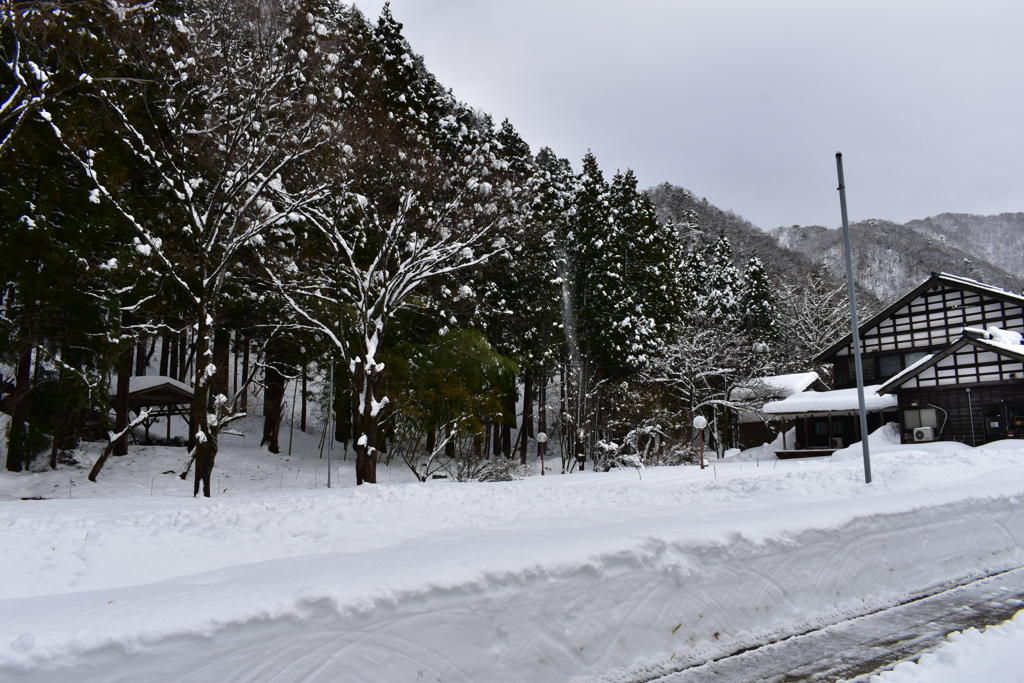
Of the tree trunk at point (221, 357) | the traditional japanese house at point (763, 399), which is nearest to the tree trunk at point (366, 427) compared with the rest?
the tree trunk at point (221, 357)

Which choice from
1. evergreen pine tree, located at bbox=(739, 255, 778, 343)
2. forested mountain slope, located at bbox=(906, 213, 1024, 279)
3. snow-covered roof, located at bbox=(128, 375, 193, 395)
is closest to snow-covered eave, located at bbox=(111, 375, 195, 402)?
snow-covered roof, located at bbox=(128, 375, 193, 395)

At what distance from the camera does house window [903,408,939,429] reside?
29.0 metres

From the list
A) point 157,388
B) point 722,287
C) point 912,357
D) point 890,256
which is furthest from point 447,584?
point 890,256

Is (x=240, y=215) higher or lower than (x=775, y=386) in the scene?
higher

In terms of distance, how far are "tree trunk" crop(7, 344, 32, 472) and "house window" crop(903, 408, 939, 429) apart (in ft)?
106

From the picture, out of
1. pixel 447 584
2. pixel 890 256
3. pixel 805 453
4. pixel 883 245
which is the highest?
pixel 883 245

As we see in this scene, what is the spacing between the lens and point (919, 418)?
2947 centimetres

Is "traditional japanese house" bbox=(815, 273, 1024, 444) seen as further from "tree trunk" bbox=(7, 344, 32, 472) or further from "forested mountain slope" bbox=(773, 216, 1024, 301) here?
"forested mountain slope" bbox=(773, 216, 1024, 301)

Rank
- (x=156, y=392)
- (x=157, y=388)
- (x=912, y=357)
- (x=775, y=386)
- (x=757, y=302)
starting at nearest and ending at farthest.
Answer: (x=157, y=388), (x=156, y=392), (x=912, y=357), (x=775, y=386), (x=757, y=302)

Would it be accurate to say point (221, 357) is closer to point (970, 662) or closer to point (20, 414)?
point (20, 414)

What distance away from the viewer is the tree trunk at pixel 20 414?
16375 mm

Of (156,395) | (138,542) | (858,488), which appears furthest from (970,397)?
(156,395)

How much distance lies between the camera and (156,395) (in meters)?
26.0

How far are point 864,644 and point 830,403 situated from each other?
97.1 ft
